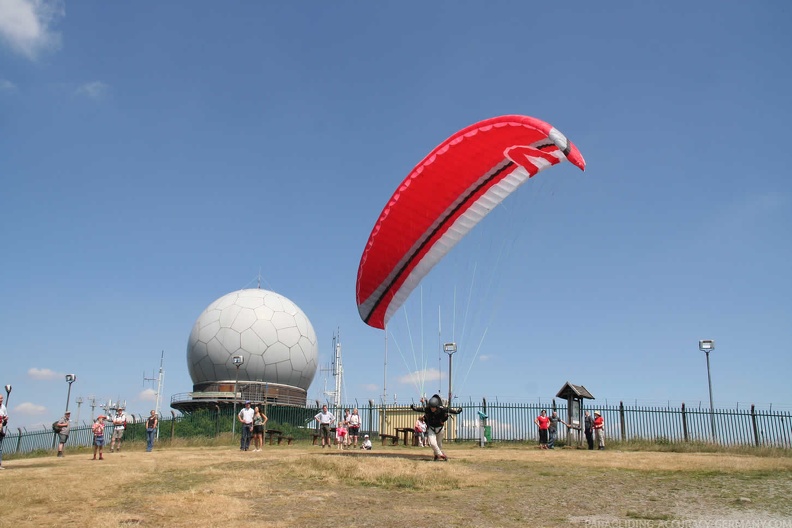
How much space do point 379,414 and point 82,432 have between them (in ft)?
46.3

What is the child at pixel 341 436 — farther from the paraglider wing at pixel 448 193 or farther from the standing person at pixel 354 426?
the paraglider wing at pixel 448 193

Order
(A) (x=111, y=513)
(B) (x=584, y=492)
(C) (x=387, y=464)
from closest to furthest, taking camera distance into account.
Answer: (A) (x=111, y=513) < (B) (x=584, y=492) < (C) (x=387, y=464)

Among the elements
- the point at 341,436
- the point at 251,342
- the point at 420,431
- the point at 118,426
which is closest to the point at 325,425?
the point at 341,436

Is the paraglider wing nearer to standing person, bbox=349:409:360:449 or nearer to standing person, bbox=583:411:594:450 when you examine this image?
standing person, bbox=349:409:360:449

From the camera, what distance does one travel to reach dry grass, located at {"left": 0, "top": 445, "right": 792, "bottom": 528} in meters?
8.45

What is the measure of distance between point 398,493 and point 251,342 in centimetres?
2848

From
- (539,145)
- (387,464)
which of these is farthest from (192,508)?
(539,145)

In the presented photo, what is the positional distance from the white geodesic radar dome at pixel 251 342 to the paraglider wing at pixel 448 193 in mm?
22408

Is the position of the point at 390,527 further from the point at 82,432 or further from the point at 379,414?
the point at 82,432

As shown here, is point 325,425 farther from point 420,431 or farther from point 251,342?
point 251,342

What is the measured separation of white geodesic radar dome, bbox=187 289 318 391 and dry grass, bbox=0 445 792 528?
73.9 ft

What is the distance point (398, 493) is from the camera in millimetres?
10250

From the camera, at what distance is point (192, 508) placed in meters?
9.19

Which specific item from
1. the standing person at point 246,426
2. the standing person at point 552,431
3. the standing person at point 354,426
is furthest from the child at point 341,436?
the standing person at point 552,431
